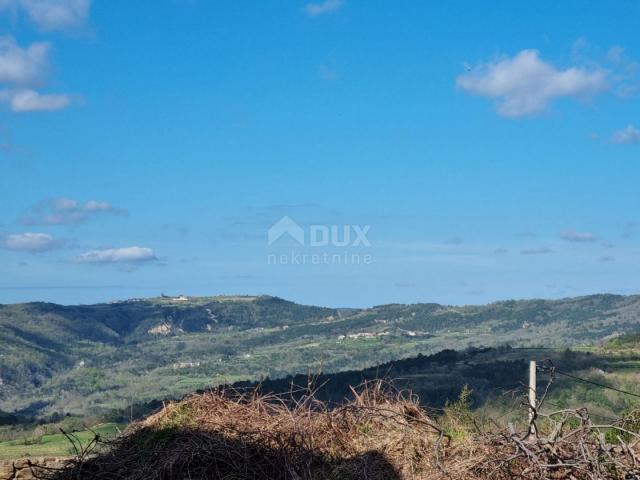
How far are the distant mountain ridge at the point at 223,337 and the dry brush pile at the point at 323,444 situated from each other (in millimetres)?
65097

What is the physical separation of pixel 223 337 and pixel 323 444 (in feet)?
447

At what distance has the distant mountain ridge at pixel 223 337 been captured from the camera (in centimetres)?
9375

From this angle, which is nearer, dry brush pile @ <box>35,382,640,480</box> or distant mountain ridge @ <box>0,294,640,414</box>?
dry brush pile @ <box>35,382,640,480</box>

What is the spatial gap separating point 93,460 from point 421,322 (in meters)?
126

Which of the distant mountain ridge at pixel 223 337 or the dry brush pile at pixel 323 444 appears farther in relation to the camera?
the distant mountain ridge at pixel 223 337

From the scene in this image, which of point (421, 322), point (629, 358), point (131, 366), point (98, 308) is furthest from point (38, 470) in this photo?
point (98, 308)

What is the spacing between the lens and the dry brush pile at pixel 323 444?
7.17m

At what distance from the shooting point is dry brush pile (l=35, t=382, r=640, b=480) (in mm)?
7168

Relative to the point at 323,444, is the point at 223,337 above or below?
above

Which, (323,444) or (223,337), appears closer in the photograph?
(323,444)

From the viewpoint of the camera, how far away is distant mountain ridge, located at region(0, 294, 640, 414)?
93.8 metres

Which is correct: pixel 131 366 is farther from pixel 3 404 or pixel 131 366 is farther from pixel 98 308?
pixel 98 308

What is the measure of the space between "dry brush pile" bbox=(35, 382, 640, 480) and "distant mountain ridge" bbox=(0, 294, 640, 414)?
2563 inches

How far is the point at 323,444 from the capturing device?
868 cm
